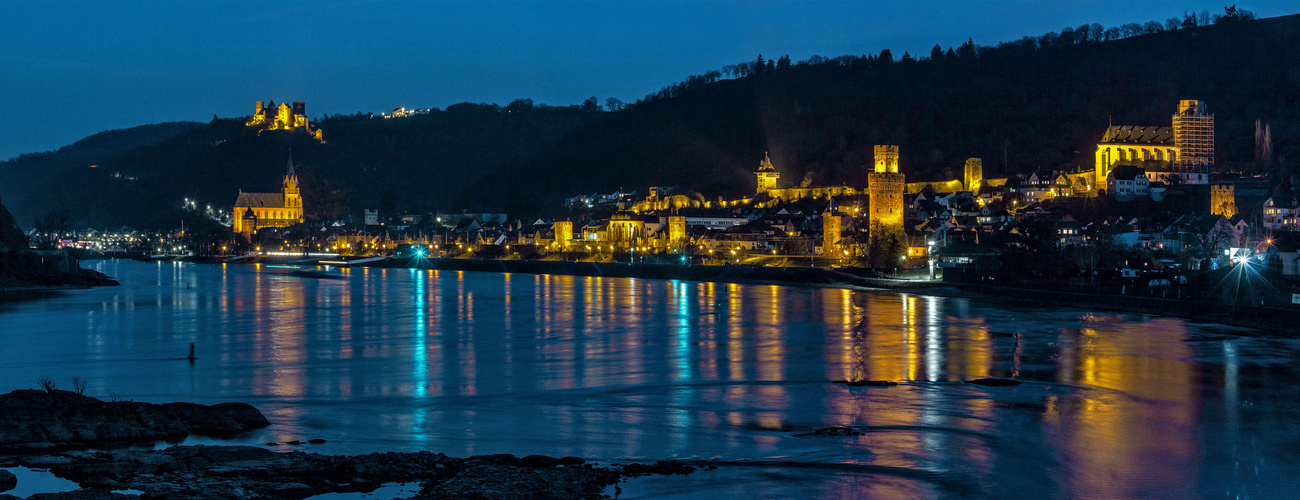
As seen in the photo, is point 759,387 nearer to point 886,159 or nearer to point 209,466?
point 209,466

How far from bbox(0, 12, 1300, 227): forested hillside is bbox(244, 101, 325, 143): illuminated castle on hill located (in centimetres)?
270

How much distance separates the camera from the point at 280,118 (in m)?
151

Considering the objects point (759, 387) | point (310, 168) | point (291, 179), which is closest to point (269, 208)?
point (291, 179)

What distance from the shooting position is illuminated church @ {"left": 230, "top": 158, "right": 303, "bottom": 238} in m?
120

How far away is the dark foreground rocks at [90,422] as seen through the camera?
11711mm

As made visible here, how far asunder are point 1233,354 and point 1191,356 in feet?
2.99

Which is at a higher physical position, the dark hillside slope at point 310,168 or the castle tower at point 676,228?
the dark hillside slope at point 310,168

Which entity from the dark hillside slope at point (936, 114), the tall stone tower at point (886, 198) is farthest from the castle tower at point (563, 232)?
the tall stone tower at point (886, 198)

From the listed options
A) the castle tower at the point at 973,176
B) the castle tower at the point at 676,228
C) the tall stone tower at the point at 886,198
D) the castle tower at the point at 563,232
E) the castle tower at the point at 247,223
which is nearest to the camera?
the tall stone tower at the point at 886,198

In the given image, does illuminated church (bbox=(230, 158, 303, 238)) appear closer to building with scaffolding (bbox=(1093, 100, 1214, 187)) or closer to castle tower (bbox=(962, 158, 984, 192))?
castle tower (bbox=(962, 158, 984, 192))

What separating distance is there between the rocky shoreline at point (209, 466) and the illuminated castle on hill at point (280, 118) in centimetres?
14361

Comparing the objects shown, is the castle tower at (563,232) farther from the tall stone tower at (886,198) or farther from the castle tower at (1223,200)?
the castle tower at (1223,200)

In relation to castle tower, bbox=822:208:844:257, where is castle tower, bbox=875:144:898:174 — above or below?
above

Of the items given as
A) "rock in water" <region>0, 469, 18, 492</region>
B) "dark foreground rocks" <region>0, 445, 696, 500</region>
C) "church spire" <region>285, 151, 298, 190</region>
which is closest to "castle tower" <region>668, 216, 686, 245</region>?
"dark foreground rocks" <region>0, 445, 696, 500</region>
